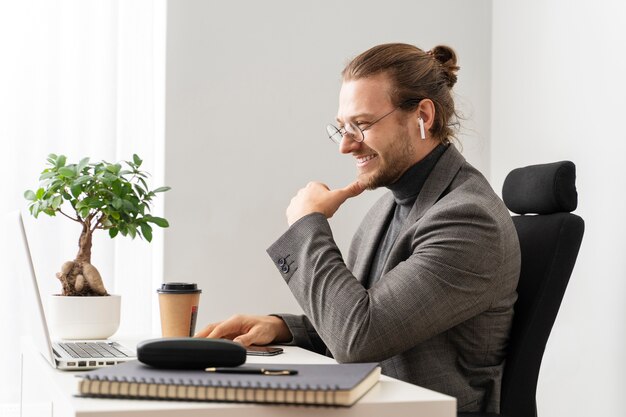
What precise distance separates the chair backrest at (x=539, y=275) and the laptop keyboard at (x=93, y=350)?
2.33ft

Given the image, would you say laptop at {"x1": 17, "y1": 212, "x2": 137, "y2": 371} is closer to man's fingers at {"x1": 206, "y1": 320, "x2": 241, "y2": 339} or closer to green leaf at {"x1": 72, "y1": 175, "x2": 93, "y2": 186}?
man's fingers at {"x1": 206, "y1": 320, "x2": 241, "y2": 339}

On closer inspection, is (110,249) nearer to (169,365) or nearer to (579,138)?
(579,138)

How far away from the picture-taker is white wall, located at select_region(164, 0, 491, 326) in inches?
99.7

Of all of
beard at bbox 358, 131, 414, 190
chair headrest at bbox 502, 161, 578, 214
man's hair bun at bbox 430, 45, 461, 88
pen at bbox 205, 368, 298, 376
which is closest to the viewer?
pen at bbox 205, 368, 298, 376

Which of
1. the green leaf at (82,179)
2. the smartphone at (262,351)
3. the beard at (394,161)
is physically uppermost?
the beard at (394,161)

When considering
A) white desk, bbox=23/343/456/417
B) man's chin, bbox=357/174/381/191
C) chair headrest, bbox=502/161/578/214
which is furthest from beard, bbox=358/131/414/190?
white desk, bbox=23/343/456/417

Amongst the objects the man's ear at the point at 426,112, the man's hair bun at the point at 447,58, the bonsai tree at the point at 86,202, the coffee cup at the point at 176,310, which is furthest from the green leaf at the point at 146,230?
the man's hair bun at the point at 447,58

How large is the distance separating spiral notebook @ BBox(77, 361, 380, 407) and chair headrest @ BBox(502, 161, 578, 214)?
2.79ft

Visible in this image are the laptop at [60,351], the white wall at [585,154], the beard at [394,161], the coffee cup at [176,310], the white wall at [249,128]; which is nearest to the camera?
the laptop at [60,351]

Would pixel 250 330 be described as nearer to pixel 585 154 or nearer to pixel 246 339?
pixel 246 339

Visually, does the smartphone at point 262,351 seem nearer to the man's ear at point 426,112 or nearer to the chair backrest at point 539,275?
the chair backrest at point 539,275

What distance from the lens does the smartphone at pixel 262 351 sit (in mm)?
1404

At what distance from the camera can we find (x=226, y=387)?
85cm

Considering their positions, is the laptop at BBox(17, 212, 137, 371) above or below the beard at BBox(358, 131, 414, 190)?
below
